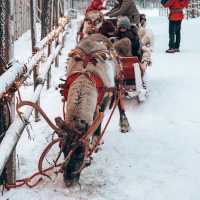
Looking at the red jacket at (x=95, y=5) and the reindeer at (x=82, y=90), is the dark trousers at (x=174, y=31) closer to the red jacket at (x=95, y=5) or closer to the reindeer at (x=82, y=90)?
the red jacket at (x=95, y=5)

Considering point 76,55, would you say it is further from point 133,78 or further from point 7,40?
point 133,78

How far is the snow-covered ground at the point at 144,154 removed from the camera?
457 centimetres

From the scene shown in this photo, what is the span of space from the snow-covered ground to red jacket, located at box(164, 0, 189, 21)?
4193mm

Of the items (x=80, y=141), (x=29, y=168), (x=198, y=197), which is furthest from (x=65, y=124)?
(x=198, y=197)

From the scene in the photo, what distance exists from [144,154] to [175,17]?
28.0ft

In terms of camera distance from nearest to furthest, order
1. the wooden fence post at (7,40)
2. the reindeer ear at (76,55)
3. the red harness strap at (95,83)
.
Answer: the wooden fence post at (7,40) < the red harness strap at (95,83) < the reindeer ear at (76,55)

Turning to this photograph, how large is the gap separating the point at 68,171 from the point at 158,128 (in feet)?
8.75

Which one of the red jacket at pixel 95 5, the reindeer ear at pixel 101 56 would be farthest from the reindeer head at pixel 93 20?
the reindeer ear at pixel 101 56

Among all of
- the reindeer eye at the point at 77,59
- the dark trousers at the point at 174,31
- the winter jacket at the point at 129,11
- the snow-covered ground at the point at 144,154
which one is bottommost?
the snow-covered ground at the point at 144,154

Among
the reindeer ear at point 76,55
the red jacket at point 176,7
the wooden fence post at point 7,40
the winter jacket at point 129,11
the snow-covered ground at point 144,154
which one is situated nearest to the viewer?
the wooden fence post at point 7,40

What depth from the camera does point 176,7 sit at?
13.6m

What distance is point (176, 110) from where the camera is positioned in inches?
311

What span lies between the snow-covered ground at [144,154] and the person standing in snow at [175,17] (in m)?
4.19

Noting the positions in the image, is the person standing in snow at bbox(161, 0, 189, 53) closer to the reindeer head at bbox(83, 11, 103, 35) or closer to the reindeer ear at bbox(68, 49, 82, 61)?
the reindeer head at bbox(83, 11, 103, 35)
